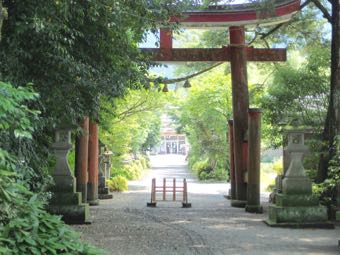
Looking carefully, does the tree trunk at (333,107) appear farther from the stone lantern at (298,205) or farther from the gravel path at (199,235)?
the gravel path at (199,235)

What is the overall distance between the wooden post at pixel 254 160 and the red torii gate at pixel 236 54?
1.14 meters

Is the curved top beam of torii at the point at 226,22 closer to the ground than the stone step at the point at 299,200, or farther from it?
farther from it

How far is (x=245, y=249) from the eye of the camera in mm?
7938

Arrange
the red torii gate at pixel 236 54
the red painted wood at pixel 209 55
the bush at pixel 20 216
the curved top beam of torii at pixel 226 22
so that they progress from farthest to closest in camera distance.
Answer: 1. the red painted wood at pixel 209 55
2. the red torii gate at pixel 236 54
3. the curved top beam of torii at pixel 226 22
4. the bush at pixel 20 216

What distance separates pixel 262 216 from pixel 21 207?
915cm

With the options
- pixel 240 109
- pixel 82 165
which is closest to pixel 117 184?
pixel 82 165

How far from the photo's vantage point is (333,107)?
37.1 ft

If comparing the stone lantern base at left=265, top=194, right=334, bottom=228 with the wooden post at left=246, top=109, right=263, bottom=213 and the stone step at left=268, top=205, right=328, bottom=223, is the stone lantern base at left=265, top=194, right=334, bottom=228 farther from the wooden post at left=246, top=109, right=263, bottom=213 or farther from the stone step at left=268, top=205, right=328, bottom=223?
the wooden post at left=246, top=109, right=263, bottom=213

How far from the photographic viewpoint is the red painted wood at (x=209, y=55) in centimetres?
1486

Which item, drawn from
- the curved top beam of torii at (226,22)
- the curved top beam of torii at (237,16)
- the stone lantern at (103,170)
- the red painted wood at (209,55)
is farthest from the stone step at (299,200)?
the stone lantern at (103,170)


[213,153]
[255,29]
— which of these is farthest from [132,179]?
[255,29]

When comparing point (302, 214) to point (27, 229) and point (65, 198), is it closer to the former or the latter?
point (65, 198)

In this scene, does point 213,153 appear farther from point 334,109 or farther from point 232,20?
point 334,109

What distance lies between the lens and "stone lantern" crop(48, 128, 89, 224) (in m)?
10.6
